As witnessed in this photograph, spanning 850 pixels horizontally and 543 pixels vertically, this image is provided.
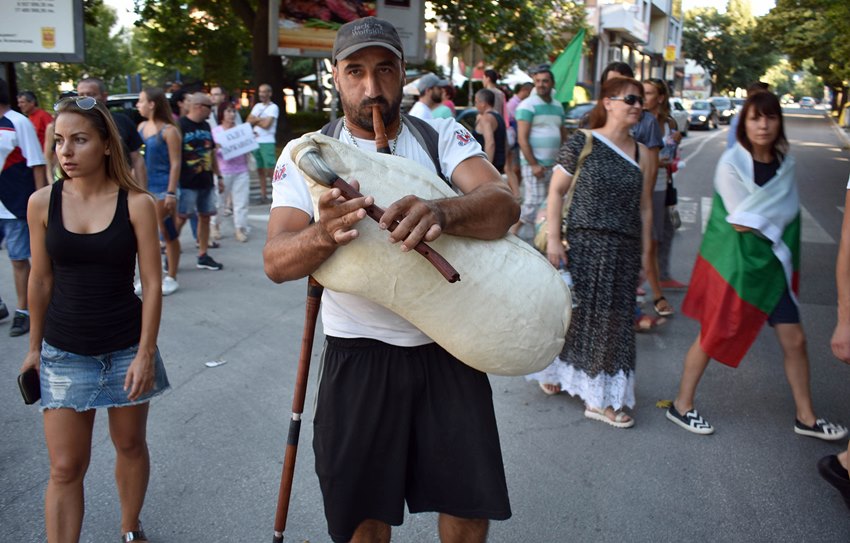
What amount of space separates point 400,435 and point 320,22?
50.5 feet

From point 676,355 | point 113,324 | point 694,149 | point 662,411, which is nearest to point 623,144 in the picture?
point 662,411

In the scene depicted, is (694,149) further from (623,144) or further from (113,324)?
(113,324)

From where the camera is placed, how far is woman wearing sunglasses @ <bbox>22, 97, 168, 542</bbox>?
8.89 ft

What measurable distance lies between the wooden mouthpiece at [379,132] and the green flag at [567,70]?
28.3 ft

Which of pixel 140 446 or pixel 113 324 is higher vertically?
pixel 113 324

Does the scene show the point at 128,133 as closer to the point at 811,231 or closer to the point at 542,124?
the point at 542,124

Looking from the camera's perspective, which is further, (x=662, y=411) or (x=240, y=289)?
(x=240, y=289)

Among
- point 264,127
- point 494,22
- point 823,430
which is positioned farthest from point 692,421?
point 494,22

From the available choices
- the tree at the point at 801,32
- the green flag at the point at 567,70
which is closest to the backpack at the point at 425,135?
the green flag at the point at 567,70

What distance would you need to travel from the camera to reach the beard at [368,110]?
2.13 meters

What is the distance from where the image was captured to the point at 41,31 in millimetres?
9898

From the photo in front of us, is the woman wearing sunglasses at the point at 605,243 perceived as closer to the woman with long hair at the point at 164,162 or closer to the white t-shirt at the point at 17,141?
the white t-shirt at the point at 17,141

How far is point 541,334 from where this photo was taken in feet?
6.57

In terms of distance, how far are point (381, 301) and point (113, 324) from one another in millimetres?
1405
